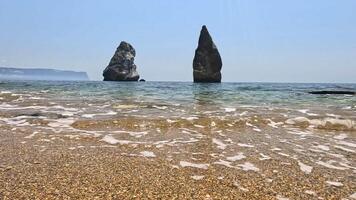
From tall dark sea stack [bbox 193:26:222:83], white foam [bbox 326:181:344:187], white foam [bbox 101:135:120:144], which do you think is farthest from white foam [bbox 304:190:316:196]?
tall dark sea stack [bbox 193:26:222:83]

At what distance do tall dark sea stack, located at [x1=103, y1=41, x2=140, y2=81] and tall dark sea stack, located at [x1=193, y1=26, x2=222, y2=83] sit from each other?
89.1 feet

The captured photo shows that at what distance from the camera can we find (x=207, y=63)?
94.9 m

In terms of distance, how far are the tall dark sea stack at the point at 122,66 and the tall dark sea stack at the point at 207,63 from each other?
27162mm

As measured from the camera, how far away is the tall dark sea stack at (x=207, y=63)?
94625 millimetres

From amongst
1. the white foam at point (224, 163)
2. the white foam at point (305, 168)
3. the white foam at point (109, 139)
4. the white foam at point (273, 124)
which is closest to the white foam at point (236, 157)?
the white foam at point (224, 163)

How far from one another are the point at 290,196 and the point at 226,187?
3.38ft

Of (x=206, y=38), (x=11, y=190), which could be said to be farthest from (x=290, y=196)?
(x=206, y=38)

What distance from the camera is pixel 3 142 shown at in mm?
8289

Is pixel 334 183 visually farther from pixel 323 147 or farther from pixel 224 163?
pixel 323 147

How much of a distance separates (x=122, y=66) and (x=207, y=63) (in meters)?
32.5

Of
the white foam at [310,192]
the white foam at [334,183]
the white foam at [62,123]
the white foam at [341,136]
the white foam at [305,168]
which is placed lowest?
the white foam at [341,136]

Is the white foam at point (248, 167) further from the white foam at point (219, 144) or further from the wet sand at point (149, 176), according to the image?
the white foam at point (219, 144)

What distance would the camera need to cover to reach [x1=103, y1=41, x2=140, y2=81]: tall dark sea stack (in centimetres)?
10950

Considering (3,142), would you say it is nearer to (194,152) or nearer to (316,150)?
(194,152)
